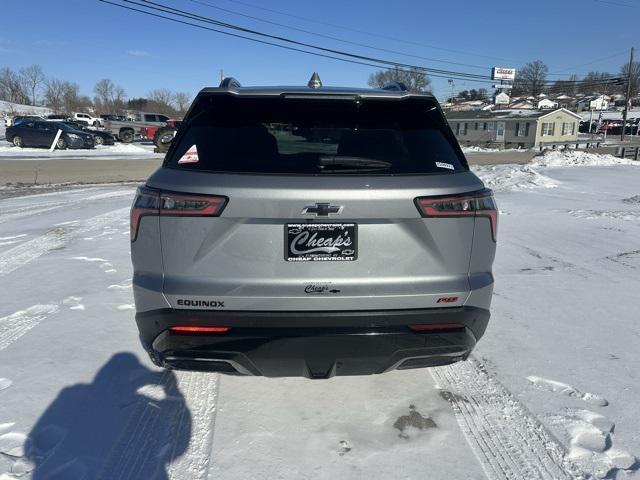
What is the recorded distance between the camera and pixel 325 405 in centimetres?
287

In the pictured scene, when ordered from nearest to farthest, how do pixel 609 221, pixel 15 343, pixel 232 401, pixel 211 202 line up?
pixel 211 202
pixel 232 401
pixel 15 343
pixel 609 221

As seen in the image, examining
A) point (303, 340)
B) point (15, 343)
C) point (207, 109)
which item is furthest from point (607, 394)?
point (15, 343)

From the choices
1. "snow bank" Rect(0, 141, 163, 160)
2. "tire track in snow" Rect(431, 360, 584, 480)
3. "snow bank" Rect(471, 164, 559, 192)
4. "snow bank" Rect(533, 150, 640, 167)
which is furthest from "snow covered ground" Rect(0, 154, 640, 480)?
"snow bank" Rect(0, 141, 163, 160)

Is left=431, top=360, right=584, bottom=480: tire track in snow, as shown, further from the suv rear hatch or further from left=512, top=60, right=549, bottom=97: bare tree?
left=512, top=60, right=549, bottom=97: bare tree

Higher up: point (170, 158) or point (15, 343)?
point (170, 158)

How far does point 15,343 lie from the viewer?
355 cm

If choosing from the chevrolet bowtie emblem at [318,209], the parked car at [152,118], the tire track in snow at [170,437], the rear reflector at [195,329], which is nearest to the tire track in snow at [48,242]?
the tire track in snow at [170,437]

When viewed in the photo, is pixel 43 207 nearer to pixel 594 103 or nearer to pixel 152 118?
pixel 152 118

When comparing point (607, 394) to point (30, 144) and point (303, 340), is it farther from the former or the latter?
point (30, 144)

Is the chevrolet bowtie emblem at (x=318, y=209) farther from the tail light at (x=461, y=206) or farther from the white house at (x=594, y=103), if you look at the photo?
the white house at (x=594, y=103)

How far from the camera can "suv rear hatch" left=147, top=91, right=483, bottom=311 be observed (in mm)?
2242

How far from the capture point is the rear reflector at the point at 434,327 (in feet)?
7.82

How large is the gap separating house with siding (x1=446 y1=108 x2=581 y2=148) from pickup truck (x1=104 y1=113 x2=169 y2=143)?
32.2 meters

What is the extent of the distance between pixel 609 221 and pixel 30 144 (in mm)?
28989
